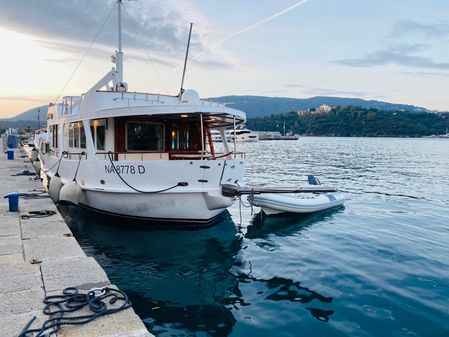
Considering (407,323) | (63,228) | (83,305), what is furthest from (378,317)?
(63,228)

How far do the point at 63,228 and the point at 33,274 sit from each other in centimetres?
301

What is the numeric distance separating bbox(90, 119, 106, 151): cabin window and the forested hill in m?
161

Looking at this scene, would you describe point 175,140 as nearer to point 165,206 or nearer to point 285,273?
point 165,206

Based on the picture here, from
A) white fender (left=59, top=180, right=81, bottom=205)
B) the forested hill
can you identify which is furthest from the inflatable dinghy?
the forested hill

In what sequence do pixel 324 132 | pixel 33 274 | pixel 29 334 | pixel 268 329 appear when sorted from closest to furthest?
pixel 29 334 < pixel 33 274 < pixel 268 329 < pixel 324 132

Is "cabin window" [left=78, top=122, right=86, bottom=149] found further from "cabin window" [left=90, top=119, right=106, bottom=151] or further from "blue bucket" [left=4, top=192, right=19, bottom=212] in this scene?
"blue bucket" [left=4, top=192, right=19, bottom=212]

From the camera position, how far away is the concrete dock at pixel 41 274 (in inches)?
152

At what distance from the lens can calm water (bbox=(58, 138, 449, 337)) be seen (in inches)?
252

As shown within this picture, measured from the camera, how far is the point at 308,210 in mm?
15367

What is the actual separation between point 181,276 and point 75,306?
13.9 feet

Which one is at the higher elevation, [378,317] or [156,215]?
[156,215]

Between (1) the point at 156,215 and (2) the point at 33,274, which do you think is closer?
(2) the point at 33,274

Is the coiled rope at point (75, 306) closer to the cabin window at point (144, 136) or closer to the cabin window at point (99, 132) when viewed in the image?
the cabin window at point (144, 136)

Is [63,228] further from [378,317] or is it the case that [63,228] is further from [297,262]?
[378,317]
